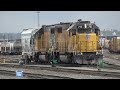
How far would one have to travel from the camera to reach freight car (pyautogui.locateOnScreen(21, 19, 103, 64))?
66.1 ft

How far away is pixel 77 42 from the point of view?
20.3 m

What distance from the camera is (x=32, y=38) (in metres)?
25.5

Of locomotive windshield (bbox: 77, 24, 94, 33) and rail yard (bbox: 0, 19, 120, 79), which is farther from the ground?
locomotive windshield (bbox: 77, 24, 94, 33)

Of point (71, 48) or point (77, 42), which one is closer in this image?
point (77, 42)

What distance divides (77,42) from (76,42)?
0.24 feet

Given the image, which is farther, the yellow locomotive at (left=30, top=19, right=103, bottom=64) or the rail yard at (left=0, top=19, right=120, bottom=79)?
the yellow locomotive at (left=30, top=19, right=103, bottom=64)

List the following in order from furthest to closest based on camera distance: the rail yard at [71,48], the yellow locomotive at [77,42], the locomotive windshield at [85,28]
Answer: the locomotive windshield at [85,28] < the yellow locomotive at [77,42] < the rail yard at [71,48]

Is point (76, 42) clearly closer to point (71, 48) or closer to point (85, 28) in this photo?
point (71, 48)

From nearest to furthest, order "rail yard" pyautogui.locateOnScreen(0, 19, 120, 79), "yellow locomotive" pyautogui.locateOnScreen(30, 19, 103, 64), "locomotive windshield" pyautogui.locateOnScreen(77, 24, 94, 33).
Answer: "rail yard" pyautogui.locateOnScreen(0, 19, 120, 79) → "yellow locomotive" pyautogui.locateOnScreen(30, 19, 103, 64) → "locomotive windshield" pyautogui.locateOnScreen(77, 24, 94, 33)

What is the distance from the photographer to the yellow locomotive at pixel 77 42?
20.1 m

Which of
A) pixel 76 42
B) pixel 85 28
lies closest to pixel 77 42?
pixel 76 42

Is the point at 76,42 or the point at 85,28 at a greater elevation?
the point at 85,28
